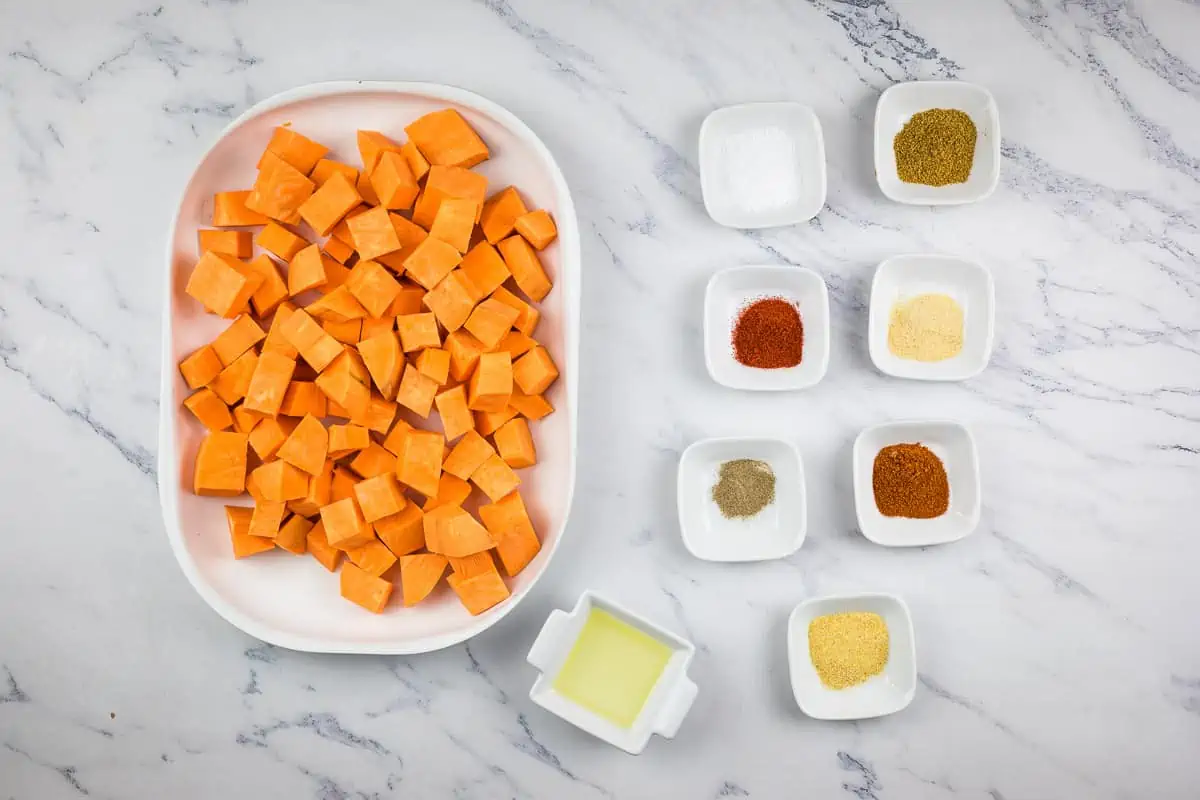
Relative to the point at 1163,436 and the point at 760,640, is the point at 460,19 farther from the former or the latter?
the point at 1163,436

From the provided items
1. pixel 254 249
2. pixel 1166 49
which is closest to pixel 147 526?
pixel 254 249

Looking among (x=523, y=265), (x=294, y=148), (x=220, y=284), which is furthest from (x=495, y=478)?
(x=294, y=148)

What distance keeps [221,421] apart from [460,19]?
2.97 feet

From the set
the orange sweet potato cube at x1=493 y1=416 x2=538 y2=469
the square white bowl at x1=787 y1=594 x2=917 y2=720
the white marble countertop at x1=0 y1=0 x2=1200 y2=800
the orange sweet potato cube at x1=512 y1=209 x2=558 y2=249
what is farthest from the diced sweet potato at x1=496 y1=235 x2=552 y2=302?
the square white bowl at x1=787 y1=594 x2=917 y2=720

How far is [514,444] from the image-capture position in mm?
1624

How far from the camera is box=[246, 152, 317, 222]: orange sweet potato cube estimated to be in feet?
5.32

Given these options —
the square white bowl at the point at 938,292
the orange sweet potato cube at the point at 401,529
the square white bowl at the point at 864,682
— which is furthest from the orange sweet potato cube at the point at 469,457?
the square white bowl at the point at 938,292

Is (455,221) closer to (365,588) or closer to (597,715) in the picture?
(365,588)

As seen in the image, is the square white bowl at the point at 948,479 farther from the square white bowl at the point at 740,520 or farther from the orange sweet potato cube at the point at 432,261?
the orange sweet potato cube at the point at 432,261

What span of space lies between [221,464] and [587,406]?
688mm

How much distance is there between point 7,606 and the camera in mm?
1770

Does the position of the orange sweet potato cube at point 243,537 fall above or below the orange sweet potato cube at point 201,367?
below

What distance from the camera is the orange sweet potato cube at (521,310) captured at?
163cm

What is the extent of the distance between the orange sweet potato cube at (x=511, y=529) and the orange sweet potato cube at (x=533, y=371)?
200 mm
